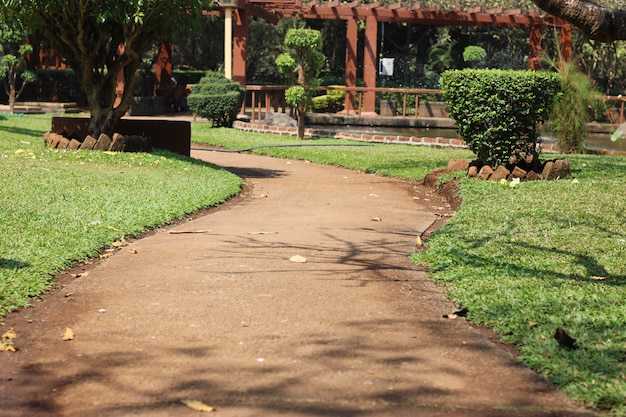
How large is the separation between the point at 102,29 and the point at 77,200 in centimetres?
537

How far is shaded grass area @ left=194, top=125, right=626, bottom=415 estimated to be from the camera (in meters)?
4.72

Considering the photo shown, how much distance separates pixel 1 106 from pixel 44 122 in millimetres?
7062

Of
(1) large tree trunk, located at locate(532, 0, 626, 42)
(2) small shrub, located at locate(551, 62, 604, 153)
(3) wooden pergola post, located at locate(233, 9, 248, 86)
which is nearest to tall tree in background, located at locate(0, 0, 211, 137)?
(2) small shrub, located at locate(551, 62, 604, 153)

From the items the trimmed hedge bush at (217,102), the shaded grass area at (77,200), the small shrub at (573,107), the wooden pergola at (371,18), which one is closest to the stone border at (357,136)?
the trimmed hedge bush at (217,102)

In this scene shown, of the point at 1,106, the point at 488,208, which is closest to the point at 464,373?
the point at 488,208

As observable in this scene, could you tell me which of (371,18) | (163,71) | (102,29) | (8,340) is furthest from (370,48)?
(8,340)

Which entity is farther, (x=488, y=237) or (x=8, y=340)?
(x=488, y=237)

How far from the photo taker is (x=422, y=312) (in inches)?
228

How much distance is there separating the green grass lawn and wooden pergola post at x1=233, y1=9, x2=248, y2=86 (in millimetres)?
14802

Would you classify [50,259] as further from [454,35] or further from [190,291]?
[454,35]

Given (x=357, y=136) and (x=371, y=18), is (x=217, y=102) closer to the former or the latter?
(x=357, y=136)

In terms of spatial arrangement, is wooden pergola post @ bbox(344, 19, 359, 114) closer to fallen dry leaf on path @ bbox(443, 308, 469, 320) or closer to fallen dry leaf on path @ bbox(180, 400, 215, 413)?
fallen dry leaf on path @ bbox(443, 308, 469, 320)

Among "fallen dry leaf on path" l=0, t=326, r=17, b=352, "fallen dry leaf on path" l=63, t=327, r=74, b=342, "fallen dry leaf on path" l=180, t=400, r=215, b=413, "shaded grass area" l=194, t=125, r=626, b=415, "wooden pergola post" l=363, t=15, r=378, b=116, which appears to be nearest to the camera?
"fallen dry leaf on path" l=180, t=400, r=215, b=413

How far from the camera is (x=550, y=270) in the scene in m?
6.93
